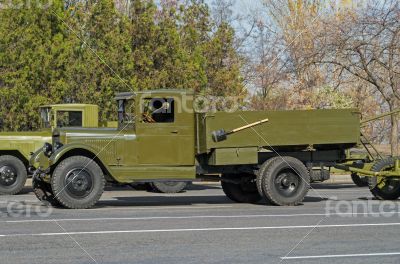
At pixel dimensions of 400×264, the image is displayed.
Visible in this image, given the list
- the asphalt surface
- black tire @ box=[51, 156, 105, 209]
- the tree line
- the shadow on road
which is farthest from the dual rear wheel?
the tree line

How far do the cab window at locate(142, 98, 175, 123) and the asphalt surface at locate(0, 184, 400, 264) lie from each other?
1.73 meters

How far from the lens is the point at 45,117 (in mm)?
20047

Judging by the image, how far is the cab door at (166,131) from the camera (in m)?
15.4

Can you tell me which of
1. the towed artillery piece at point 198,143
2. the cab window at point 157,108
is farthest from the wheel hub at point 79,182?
the cab window at point 157,108

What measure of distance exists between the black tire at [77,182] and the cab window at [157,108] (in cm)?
153

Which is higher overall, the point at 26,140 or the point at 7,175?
the point at 26,140

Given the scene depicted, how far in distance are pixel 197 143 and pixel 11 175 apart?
5761 millimetres

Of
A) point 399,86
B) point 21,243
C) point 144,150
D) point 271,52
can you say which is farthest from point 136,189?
point 271,52

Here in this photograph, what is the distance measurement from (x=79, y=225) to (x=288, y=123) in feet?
Answer: 17.8

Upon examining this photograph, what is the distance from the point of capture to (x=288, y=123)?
15.5m

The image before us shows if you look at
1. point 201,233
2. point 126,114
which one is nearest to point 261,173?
point 126,114

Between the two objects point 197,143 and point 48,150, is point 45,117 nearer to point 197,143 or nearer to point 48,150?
point 48,150

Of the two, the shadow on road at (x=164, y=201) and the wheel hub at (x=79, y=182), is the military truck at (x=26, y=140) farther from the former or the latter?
the wheel hub at (x=79, y=182)

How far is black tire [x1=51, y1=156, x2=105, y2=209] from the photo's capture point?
47.4ft
